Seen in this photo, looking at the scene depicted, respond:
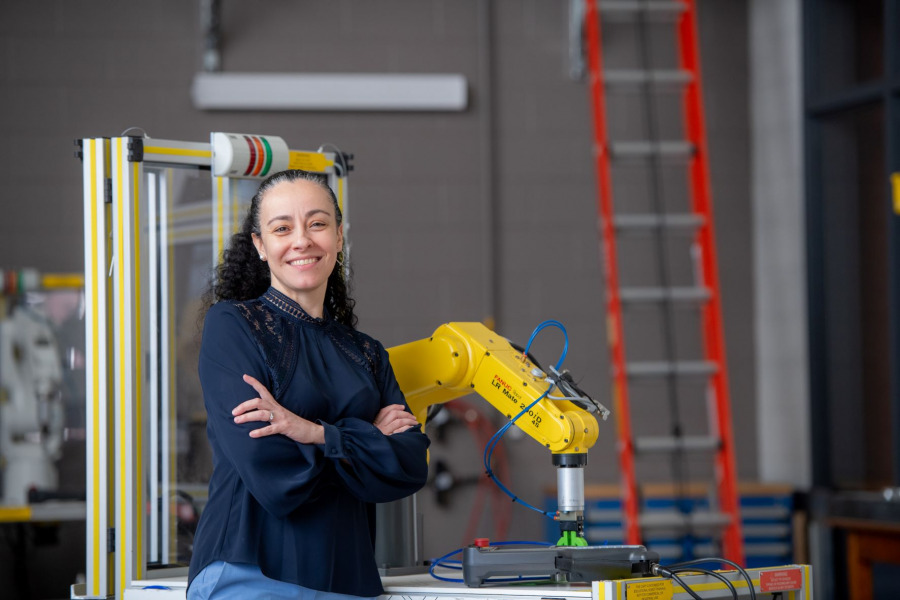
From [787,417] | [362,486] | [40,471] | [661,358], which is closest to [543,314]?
[661,358]

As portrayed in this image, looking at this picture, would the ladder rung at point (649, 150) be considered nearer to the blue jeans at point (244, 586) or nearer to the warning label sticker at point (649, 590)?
the warning label sticker at point (649, 590)

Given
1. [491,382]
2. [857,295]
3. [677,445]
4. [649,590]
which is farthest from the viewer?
[857,295]

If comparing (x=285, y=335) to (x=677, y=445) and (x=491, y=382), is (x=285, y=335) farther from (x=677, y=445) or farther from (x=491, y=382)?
(x=677, y=445)

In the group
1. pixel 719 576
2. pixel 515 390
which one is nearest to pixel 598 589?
pixel 719 576

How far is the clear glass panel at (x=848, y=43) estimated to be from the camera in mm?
4125

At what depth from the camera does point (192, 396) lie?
2.42 metres

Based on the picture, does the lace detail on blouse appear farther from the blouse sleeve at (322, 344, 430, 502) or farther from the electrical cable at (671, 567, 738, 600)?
the electrical cable at (671, 567, 738, 600)

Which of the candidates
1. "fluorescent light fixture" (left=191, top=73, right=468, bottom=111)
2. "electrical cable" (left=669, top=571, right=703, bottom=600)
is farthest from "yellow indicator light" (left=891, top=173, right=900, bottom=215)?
"electrical cable" (left=669, top=571, right=703, bottom=600)

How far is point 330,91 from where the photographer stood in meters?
4.21

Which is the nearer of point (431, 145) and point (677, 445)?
point (677, 445)

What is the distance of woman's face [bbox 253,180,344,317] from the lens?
1776mm

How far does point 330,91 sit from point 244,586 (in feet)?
9.44

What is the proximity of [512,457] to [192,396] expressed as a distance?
2100 millimetres

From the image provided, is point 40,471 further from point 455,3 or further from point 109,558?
point 455,3
